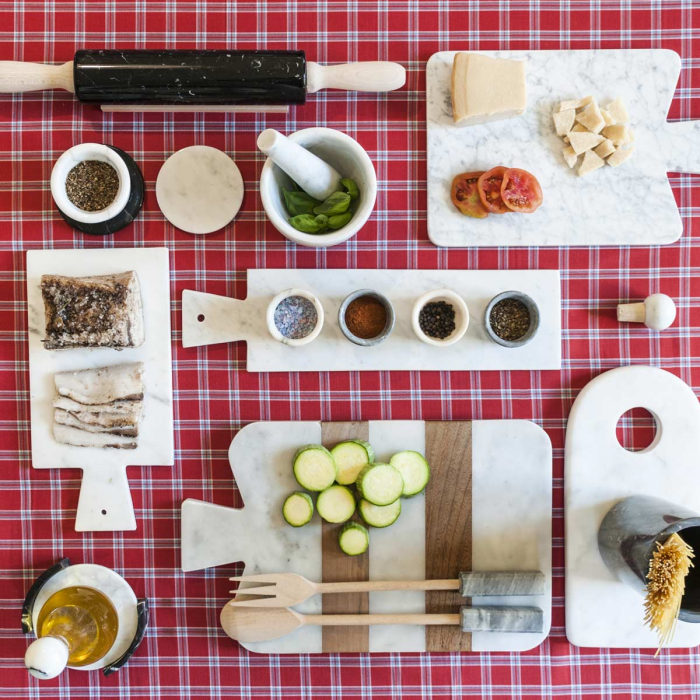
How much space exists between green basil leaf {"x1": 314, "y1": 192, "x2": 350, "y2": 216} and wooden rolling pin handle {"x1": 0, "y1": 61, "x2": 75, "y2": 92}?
0.68m

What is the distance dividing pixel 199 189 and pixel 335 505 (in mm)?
892

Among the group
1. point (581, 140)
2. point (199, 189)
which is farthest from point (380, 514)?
point (581, 140)

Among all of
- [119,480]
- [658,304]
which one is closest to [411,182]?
[658,304]

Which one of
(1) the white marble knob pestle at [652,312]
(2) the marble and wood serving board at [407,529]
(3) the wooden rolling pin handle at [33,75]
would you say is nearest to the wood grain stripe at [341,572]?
(2) the marble and wood serving board at [407,529]

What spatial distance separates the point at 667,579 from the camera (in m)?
1.33

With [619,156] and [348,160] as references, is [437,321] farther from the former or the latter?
[619,156]

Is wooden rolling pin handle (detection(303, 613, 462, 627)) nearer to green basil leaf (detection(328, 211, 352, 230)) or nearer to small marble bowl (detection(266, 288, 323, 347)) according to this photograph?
small marble bowl (detection(266, 288, 323, 347))

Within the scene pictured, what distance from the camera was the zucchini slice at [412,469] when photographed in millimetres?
1569

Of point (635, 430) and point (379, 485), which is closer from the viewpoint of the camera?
point (379, 485)

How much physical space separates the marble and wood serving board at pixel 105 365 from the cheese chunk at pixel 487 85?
0.86 metres

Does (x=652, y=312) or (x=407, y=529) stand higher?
(x=652, y=312)

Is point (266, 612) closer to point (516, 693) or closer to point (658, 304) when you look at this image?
point (516, 693)

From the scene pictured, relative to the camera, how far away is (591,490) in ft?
5.27

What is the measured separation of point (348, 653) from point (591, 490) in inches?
31.0
